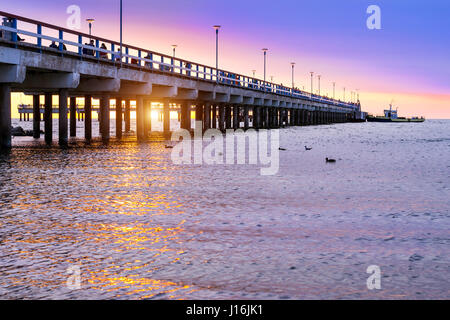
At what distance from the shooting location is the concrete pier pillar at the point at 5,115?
76.2 ft

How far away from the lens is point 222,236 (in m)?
7.39

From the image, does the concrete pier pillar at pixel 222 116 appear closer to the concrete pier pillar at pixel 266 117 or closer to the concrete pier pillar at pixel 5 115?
the concrete pier pillar at pixel 266 117

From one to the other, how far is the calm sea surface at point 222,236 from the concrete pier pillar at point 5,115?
9.94 meters

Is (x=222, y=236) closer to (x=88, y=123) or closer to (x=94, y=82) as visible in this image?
(x=94, y=82)

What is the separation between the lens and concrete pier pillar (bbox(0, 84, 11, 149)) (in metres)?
23.2

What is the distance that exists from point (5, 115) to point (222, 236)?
733 inches

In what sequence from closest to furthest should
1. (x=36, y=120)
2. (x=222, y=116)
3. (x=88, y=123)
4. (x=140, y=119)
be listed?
(x=88, y=123), (x=140, y=119), (x=36, y=120), (x=222, y=116)

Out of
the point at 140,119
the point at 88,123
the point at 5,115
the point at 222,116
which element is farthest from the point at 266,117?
the point at 5,115

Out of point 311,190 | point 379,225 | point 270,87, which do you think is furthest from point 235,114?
point 379,225

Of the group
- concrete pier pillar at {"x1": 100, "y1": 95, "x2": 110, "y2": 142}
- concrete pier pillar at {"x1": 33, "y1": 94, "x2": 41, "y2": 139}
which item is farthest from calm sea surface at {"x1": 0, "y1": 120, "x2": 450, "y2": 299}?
concrete pier pillar at {"x1": 33, "y1": 94, "x2": 41, "y2": 139}

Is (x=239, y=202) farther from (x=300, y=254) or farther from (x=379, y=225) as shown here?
(x=300, y=254)

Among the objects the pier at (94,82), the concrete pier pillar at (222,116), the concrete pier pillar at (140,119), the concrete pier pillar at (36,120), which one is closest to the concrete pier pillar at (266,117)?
the pier at (94,82)

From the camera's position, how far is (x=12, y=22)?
2136 centimetres
